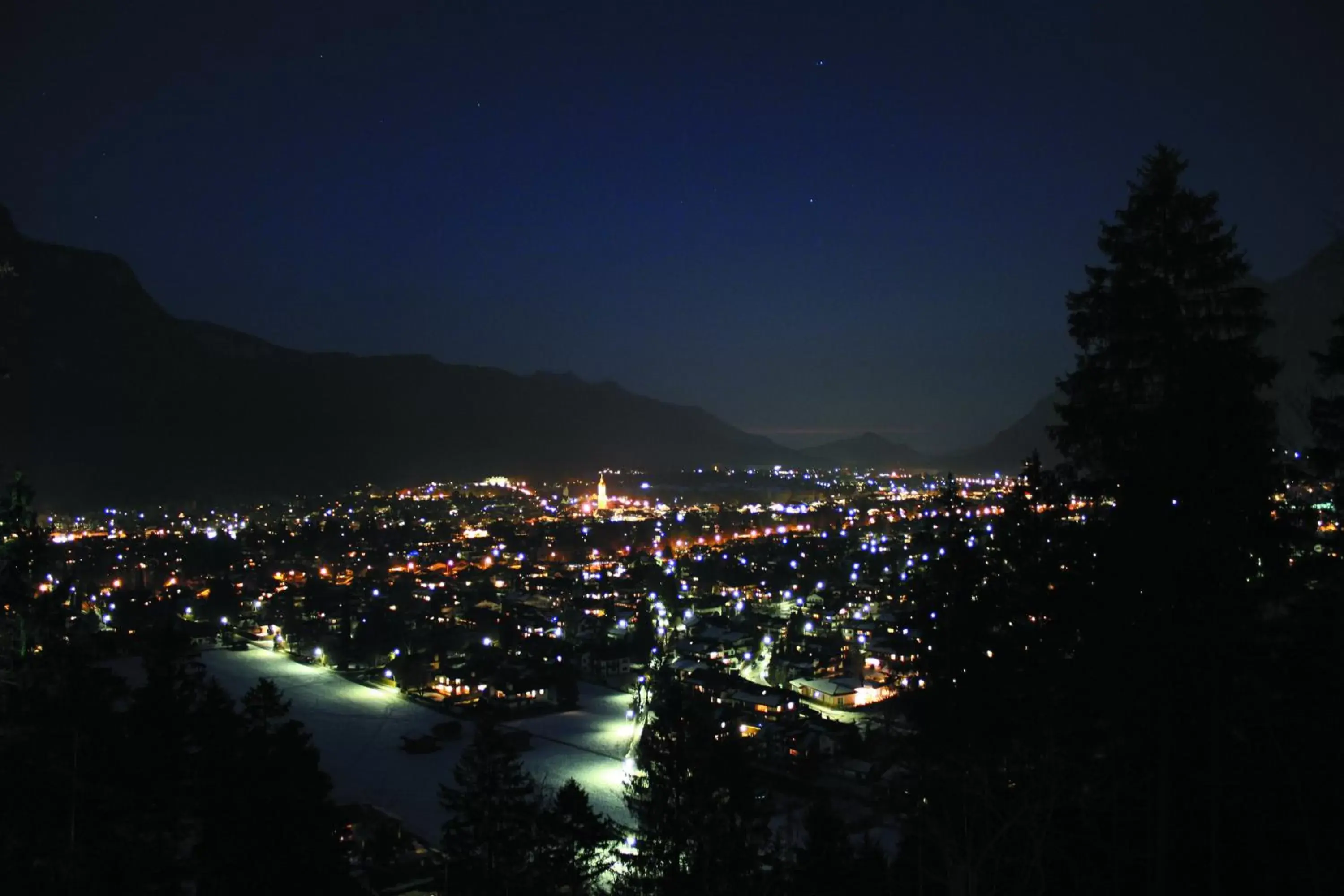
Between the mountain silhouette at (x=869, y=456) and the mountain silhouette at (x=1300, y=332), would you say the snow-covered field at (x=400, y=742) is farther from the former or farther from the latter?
the mountain silhouette at (x=869, y=456)

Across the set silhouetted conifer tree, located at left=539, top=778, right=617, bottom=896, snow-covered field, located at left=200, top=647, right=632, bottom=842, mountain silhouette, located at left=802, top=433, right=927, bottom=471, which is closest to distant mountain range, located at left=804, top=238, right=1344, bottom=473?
silhouetted conifer tree, located at left=539, top=778, right=617, bottom=896

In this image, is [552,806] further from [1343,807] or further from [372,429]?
[372,429]

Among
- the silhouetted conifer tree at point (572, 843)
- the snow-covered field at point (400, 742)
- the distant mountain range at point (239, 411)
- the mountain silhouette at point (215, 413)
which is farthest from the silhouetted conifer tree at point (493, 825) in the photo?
the mountain silhouette at point (215, 413)

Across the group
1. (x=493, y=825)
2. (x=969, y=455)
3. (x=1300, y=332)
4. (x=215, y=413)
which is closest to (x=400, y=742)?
(x=493, y=825)

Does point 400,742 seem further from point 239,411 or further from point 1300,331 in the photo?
point 239,411

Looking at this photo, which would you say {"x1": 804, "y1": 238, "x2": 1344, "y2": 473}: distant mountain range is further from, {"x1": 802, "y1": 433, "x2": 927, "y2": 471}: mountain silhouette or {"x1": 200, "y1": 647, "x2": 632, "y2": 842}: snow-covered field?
{"x1": 802, "y1": 433, "x2": 927, "y2": 471}: mountain silhouette

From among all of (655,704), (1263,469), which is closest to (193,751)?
(1263,469)
